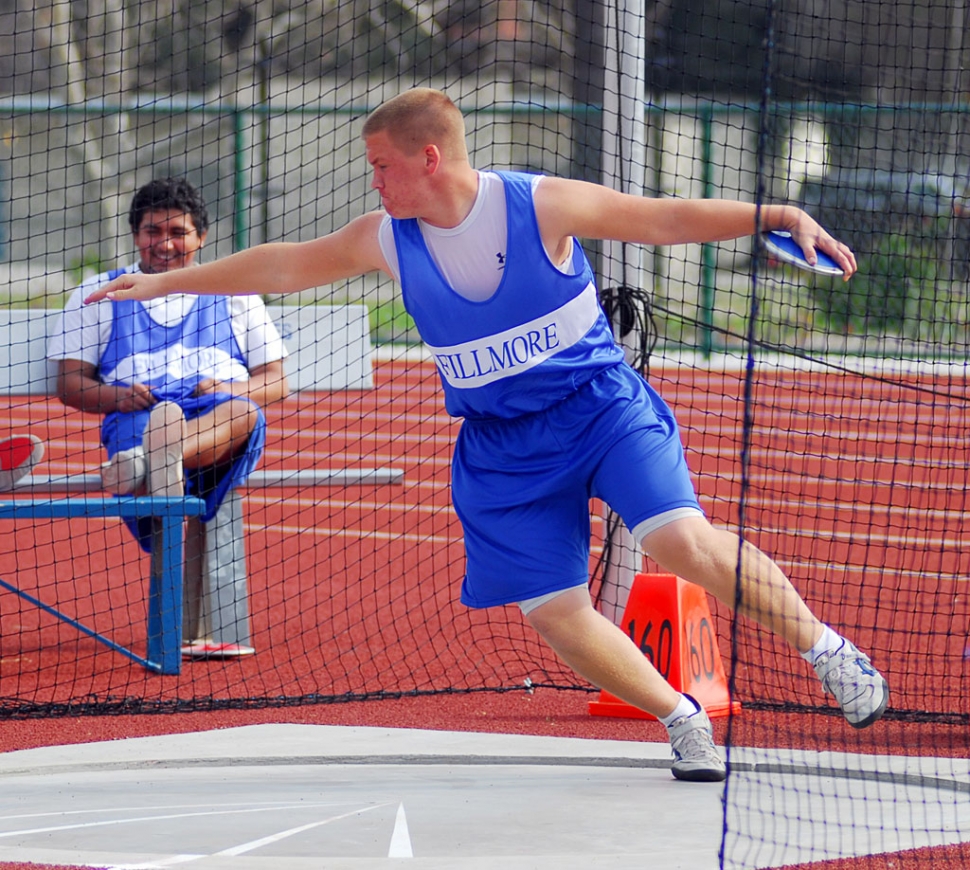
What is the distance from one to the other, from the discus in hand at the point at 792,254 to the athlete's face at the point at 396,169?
0.91 m

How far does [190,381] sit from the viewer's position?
6.02 m

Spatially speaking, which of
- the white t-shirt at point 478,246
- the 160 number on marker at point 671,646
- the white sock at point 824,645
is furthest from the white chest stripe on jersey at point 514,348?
the 160 number on marker at point 671,646

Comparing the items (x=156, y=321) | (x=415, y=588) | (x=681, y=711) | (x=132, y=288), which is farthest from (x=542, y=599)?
(x=415, y=588)

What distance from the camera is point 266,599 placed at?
7137mm

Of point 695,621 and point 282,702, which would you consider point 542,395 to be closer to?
point 695,621

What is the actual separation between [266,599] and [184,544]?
1082 mm

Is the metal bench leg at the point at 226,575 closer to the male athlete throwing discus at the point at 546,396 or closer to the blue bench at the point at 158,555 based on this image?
the blue bench at the point at 158,555

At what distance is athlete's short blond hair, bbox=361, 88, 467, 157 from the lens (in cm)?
400

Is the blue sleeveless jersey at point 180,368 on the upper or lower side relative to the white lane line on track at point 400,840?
upper

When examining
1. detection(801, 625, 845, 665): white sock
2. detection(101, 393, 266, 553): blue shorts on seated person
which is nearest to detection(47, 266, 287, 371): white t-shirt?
detection(101, 393, 266, 553): blue shorts on seated person

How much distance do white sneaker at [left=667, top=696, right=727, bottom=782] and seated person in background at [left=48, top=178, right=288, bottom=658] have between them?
2293mm

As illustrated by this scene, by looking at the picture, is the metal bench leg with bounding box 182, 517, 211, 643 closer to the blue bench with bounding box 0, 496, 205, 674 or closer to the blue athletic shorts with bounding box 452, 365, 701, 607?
the blue bench with bounding box 0, 496, 205, 674

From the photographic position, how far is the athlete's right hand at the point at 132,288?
425cm

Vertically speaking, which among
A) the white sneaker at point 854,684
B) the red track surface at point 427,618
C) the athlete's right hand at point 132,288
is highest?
the athlete's right hand at point 132,288
